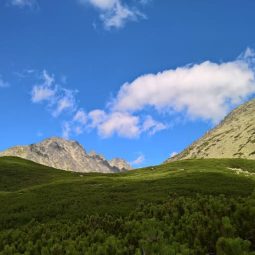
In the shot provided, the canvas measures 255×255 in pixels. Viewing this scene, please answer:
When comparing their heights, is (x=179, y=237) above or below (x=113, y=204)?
below

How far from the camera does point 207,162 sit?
106m

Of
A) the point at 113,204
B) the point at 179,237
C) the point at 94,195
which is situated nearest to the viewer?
the point at 179,237

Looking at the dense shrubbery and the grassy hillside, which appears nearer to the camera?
the dense shrubbery

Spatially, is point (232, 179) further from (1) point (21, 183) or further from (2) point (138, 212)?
(2) point (138, 212)

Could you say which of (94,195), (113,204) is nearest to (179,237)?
(113,204)

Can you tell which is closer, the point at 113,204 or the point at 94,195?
the point at 113,204

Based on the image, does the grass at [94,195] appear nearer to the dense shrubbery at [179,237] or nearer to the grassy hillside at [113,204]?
the grassy hillside at [113,204]

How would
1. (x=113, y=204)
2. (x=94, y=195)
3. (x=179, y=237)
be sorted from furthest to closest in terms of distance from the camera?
(x=94, y=195) < (x=113, y=204) < (x=179, y=237)

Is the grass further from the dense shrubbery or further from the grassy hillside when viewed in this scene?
the dense shrubbery

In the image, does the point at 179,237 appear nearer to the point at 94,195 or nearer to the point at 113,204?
the point at 113,204

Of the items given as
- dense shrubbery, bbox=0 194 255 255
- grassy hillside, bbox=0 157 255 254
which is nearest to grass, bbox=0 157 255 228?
grassy hillside, bbox=0 157 255 254

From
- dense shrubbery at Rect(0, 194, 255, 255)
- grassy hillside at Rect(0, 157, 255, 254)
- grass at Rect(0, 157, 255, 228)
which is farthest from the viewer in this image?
grass at Rect(0, 157, 255, 228)

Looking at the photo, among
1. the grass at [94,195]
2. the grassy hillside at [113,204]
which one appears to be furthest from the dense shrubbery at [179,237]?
the grass at [94,195]

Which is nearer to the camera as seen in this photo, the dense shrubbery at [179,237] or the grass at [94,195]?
the dense shrubbery at [179,237]
